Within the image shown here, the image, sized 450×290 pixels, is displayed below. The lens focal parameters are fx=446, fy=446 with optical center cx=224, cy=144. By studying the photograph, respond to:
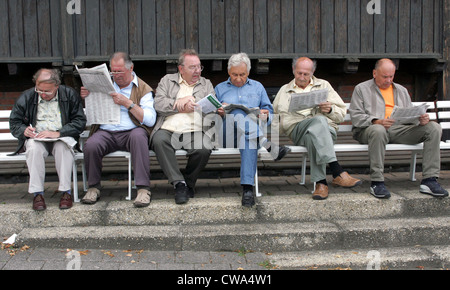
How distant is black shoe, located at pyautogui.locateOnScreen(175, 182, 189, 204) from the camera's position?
3.87 metres

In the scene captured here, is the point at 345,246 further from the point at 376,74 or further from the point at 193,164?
the point at 376,74

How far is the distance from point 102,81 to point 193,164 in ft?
3.60

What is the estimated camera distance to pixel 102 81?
12.8 ft

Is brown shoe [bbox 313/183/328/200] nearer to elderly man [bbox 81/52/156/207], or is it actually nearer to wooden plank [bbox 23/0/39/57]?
elderly man [bbox 81/52/156/207]

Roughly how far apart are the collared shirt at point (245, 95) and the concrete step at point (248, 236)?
115 centimetres

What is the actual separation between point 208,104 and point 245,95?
0.47m

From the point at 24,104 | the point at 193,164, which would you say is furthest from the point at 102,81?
the point at 193,164

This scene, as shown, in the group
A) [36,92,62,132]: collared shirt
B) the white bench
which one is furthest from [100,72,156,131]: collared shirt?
[36,92,62,132]: collared shirt

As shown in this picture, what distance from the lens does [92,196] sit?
396cm

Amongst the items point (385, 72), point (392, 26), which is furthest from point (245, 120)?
point (392, 26)

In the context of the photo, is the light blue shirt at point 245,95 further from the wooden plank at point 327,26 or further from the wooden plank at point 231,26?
the wooden plank at point 327,26

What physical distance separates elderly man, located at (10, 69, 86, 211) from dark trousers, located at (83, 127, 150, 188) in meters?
0.18

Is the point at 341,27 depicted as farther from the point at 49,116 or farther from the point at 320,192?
the point at 49,116

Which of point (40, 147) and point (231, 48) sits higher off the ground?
point (231, 48)
